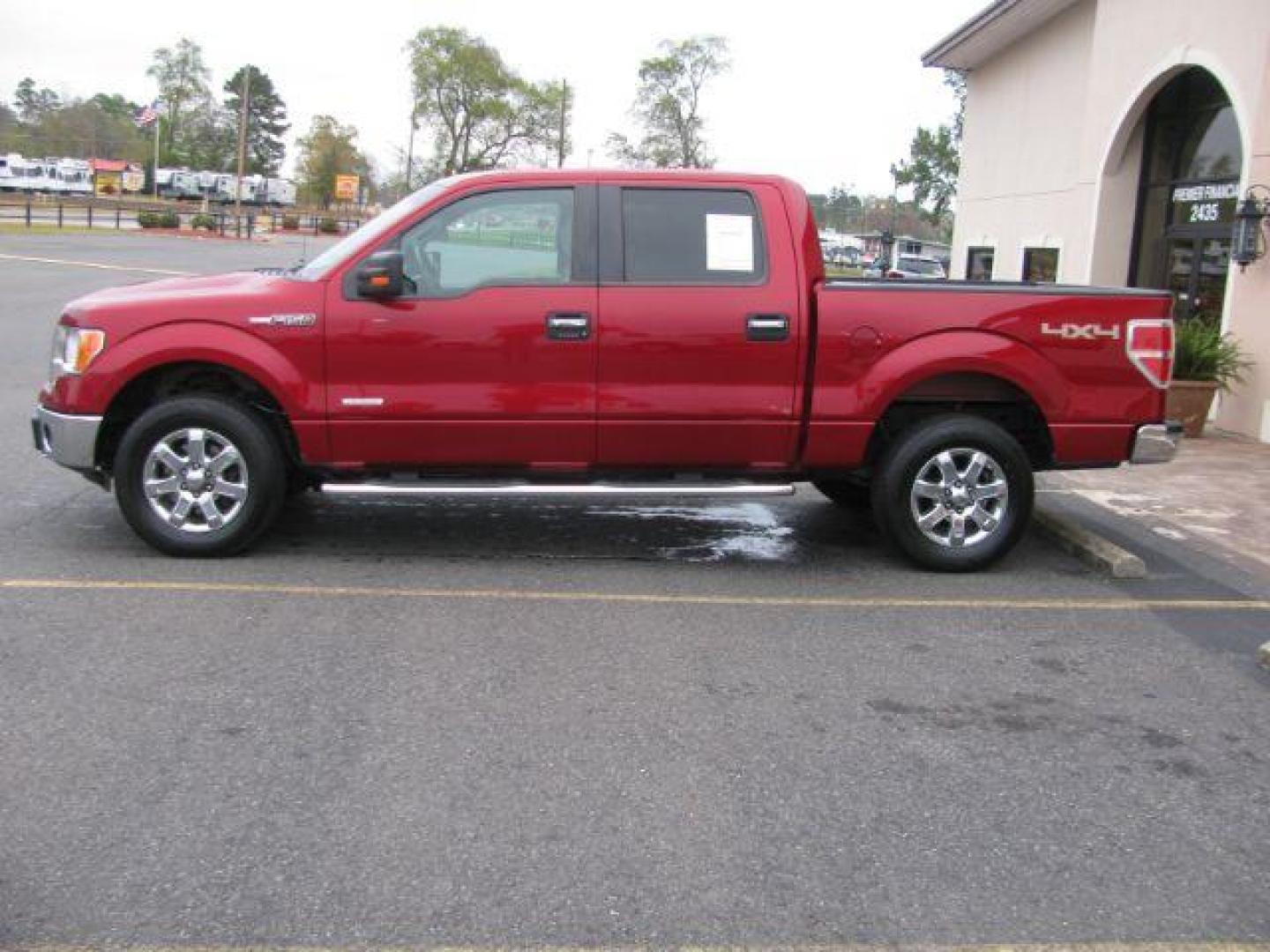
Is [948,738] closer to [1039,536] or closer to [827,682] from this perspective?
[827,682]

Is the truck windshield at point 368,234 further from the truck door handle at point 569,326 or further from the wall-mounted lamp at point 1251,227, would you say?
the wall-mounted lamp at point 1251,227

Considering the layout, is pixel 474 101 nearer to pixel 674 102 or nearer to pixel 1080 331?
pixel 674 102

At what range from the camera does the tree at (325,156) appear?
3504 inches

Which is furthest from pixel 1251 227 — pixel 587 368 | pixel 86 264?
pixel 86 264

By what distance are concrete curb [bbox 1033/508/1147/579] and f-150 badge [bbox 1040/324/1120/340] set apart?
1.24 m

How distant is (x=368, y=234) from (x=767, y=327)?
2151 mm

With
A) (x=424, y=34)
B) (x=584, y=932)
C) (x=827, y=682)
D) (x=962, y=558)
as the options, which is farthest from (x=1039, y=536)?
(x=424, y=34)

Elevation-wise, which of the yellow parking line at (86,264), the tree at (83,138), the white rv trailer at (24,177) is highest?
the tree at (83,138)

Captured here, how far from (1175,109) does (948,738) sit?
1253cm

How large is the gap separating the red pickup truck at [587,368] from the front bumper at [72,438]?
12 millimetres

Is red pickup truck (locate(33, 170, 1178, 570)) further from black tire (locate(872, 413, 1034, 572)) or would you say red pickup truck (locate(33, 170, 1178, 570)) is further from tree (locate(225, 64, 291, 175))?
tree (locate(225, 64, 291, 175))

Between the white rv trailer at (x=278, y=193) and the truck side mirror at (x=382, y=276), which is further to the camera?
the white rv trailer at (x=278, y=193)

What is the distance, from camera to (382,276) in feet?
20.3

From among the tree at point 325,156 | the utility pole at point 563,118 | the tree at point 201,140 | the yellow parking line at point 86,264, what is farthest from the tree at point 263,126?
the yellow parking line at point 86,264
